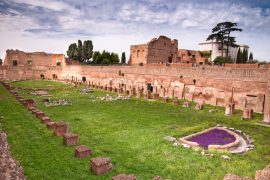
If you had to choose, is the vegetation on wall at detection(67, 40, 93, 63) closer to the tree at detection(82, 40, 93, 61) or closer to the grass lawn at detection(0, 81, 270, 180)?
the tree at detection(82, 40, 93, 61)

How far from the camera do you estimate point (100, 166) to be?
24.2ft

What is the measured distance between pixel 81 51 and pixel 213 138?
184 ft

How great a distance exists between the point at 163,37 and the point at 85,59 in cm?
2843

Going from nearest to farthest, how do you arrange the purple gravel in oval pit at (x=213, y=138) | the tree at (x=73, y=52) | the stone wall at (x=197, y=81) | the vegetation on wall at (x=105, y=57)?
1. the purple gravel in oval pit at (x=213, y=138)
2. the stone wall at (x=197, y=81)
3. the vegetation on wall at (x=105, y=57)
4. the tree at (x=73, y=52)

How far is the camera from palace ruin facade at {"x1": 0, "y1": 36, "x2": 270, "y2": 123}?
18.9m

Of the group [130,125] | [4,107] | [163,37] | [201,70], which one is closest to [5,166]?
[130,125]

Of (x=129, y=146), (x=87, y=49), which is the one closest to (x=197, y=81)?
(x=129, y=146)

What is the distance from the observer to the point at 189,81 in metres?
24.1

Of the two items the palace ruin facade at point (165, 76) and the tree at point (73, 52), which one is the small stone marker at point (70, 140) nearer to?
the palace ruin facade at point (165, 76)

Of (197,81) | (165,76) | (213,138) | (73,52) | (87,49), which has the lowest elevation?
(213,138)

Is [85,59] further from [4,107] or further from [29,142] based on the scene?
[29,142]

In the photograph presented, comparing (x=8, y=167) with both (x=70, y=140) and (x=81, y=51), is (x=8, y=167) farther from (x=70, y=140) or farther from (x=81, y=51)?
(x=81, y=51)

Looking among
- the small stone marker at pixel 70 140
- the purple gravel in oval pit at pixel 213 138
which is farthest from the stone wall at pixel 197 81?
the small stone marker at pixel 70 140

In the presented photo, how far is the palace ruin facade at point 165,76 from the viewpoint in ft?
62.0
